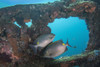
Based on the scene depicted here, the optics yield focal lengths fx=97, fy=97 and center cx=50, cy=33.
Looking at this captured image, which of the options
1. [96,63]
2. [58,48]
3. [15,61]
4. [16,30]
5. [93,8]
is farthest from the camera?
[93,8]

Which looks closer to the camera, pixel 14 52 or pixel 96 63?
pixel 14 52

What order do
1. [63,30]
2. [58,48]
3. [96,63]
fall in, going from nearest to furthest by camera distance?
[58,48] < [96,63] < [63,30]

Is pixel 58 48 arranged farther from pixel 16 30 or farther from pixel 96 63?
pixel 96 63

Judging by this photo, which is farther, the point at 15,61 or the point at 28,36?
the point at 28,36

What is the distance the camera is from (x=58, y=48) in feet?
10.7

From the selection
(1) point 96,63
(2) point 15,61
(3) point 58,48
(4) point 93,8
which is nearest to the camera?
(3) point 58,48

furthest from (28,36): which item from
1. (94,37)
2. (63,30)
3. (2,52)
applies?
(63,30)

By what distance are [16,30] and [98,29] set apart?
229 inches

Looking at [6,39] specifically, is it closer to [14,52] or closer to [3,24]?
[14,52]

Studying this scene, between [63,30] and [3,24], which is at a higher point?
[63,30]

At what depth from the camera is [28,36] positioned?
403 centimetres

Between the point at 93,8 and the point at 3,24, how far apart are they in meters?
6.02

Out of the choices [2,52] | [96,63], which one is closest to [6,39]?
[2,52]

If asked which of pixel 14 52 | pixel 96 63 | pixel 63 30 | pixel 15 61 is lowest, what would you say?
pixel 96 63
